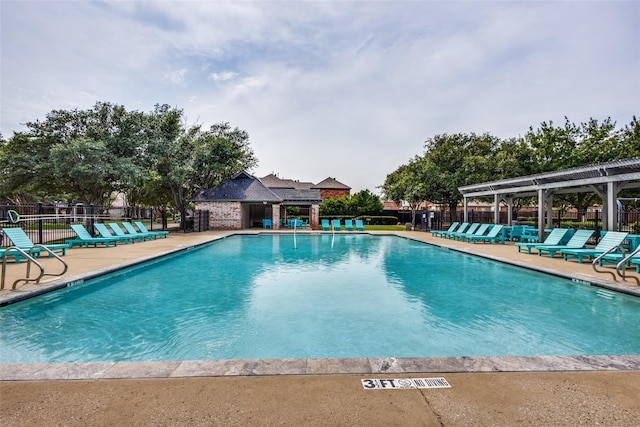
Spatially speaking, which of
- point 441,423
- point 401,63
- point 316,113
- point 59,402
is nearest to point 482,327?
point 441,423

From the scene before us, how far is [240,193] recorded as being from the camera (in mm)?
25016

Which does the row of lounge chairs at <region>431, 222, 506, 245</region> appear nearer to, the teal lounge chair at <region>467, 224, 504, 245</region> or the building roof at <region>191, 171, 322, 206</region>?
the teal lounge chair at <region>467, 224, 504, 245</region>

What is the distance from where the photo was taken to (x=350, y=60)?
47.9ft

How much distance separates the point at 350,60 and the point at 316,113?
18.1 feet

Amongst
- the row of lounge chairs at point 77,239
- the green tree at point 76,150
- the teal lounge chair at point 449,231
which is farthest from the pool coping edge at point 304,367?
the green tree at point 76,150

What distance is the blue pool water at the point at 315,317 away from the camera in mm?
4223

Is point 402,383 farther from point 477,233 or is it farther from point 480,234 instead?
point 477,233

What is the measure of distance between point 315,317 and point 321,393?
10.1ft

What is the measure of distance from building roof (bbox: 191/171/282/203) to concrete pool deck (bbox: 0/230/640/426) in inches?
861

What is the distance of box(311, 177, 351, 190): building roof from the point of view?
191 feet

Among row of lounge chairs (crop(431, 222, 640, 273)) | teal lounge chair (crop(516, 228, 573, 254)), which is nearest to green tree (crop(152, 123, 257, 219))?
row of lounge chairs (crop(431, 222, 640, 273))

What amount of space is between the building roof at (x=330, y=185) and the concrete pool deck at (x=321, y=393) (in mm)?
54962

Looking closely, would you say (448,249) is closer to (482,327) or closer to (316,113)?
(482,327)

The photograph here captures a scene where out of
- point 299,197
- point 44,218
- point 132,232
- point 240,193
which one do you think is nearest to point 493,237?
point 299,197
